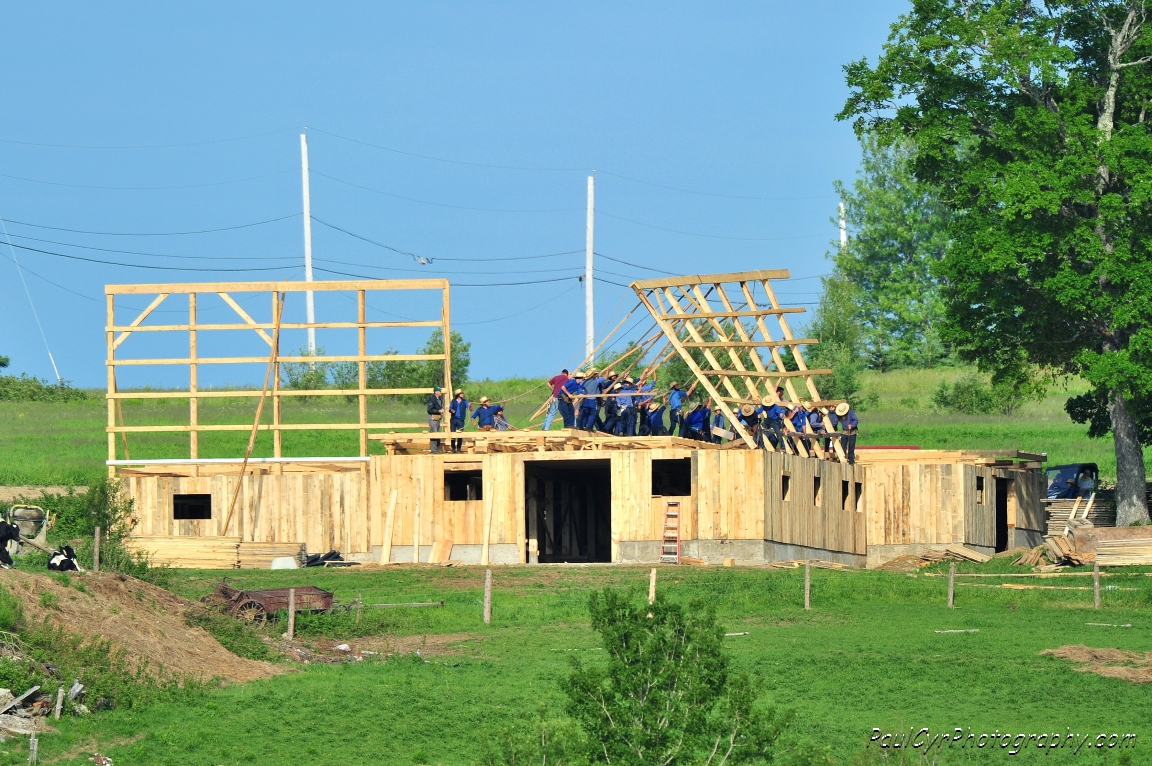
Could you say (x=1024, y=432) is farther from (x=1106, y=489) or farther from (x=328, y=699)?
(x=328, y=699)

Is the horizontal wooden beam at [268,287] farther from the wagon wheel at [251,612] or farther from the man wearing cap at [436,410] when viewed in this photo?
the wagon wheel at [251,612]

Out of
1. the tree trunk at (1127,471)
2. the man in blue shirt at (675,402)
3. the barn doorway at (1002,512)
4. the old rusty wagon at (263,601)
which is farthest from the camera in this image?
the barn doorway at (1002,512)

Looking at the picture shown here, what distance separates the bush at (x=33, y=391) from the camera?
83.6m

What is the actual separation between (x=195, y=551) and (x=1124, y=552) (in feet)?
71.1

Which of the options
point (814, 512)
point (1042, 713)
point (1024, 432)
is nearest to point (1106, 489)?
point (814, 512)

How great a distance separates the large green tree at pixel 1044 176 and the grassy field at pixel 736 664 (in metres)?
10.2

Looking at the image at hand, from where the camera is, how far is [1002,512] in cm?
4881

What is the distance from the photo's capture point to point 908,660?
89.7 feet

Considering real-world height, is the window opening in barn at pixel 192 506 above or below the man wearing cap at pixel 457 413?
below

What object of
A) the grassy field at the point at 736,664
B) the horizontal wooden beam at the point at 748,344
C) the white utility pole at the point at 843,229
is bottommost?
the grassy field at the point at 736,664

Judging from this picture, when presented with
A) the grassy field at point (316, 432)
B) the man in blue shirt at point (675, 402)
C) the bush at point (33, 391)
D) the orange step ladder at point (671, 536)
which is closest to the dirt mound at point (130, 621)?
the orange step ladder at point (671, 536)

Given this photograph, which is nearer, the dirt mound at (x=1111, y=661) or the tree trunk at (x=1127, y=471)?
the dirt mound at (x=1111, y=661)

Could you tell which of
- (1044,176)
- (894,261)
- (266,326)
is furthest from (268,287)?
(894,261)

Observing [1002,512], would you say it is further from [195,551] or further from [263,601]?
[263,601]
